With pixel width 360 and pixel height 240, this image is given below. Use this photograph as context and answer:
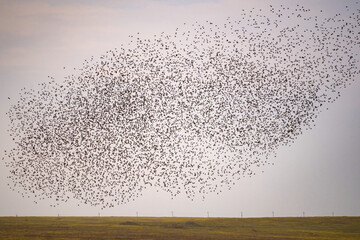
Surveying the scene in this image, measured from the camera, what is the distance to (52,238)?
8912cm

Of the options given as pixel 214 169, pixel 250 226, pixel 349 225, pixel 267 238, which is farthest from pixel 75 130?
pixel 349 225

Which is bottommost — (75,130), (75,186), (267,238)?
(267,238)

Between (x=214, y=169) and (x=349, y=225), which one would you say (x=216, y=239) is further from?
(x=349, y=225)

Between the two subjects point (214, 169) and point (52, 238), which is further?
point (52, 238)

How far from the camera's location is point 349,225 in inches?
4892

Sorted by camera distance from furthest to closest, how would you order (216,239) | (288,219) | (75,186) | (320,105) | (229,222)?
1. (288,219)
2. (229,222)
3. (216,239)
4. (75,186)
5. (320,105)

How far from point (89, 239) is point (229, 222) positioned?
51.8m

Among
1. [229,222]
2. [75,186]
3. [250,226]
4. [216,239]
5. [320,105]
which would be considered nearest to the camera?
[320,105]

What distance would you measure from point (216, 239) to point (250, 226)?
3772cm

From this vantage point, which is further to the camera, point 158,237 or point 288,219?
point 288,219

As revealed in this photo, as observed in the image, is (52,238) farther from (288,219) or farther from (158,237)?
(288,219)

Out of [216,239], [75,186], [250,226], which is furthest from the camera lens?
[250,226]

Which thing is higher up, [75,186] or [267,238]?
[75,186]

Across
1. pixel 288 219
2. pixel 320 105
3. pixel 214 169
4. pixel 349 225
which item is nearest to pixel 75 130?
pixel 214 169
